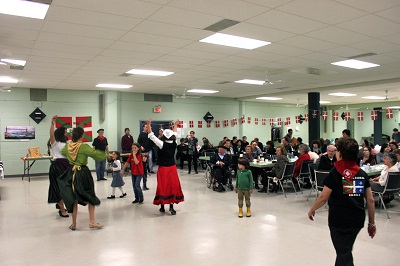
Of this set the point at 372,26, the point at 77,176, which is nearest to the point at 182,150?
the point at 77,176

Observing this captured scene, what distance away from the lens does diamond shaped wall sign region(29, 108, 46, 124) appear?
10.4m

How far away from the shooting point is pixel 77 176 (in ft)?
15.1

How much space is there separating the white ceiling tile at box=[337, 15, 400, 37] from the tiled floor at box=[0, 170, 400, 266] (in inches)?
111

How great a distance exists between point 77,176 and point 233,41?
10.3 feet

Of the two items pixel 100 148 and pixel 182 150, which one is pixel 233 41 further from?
pixel 182 150

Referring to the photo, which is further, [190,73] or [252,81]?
[252,81]

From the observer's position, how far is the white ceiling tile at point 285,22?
3.91 meters

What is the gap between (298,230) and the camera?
462 centimetres

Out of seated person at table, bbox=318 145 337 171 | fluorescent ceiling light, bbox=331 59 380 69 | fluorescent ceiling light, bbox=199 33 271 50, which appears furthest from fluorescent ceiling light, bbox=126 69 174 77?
seated person at table, bbox=318 145 337 171

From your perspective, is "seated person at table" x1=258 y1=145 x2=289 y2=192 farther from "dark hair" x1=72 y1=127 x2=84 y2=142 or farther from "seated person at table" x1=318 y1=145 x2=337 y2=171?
"dark hair" x1=72 y1=127 x2=84 y2=142

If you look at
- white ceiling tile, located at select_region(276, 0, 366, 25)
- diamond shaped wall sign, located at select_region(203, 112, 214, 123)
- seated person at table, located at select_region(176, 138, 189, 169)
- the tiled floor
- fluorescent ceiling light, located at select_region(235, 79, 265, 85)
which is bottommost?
the tiled floor

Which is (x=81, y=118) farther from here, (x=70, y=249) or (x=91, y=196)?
(x=70, y=249)

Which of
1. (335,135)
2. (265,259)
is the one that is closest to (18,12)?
(265,259)

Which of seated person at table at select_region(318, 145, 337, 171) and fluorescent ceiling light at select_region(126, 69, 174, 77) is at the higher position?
fluorescent ceiling light at select_region(126, 69, 174, 77)
